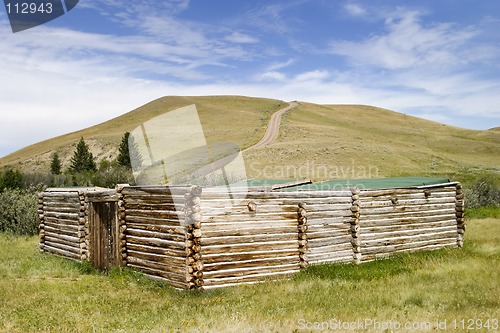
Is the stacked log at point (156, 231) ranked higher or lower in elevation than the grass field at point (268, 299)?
higher

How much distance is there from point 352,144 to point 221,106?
222 feet

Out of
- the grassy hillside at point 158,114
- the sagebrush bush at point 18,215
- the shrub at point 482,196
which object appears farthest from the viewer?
the grassy hillside at point 158,114

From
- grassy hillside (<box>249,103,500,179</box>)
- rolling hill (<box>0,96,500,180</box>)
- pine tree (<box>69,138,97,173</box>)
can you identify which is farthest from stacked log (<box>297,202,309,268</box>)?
pine tree (<box>69,138,97,173</box>)

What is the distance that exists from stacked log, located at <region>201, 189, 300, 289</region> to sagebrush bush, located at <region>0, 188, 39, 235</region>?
14.7 meters

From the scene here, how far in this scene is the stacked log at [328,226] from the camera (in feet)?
43.1

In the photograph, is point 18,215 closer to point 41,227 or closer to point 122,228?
point 41,227

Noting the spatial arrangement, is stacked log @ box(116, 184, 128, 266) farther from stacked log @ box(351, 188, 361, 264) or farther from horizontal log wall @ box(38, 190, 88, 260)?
Result: stacked log @ box(351, 188, 361, 264)

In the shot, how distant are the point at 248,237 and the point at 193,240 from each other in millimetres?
1575

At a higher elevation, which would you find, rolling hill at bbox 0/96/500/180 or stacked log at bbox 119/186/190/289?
rolling hill at bbox 0/96/500/180

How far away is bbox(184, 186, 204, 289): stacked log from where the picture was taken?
1070 centimetres

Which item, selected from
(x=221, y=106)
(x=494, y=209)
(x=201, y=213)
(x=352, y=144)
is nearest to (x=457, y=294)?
(x=201, y=213)

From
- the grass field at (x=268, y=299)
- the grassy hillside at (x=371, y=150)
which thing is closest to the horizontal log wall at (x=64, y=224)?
the grass field at (x=268, y=299)

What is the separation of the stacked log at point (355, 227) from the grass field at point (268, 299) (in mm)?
525

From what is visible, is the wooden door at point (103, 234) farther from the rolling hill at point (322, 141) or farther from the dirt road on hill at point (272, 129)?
the dirt road on hill at point (272, 129)
